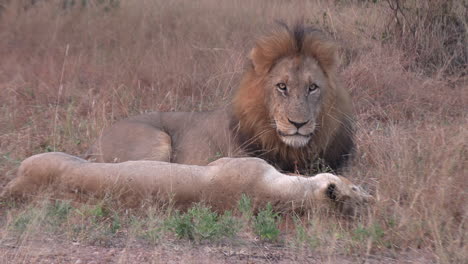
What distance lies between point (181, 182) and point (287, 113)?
103 cm

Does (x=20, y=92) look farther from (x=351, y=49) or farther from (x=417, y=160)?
(x=417, y=160)

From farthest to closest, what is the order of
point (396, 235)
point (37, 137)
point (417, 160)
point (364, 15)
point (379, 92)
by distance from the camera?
point (364, 15), point (379, 92), point (37, 137), point (417, 160), point (396, 235)

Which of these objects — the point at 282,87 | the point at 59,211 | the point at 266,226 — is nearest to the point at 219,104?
the point at 282,87

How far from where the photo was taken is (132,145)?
5.41 m

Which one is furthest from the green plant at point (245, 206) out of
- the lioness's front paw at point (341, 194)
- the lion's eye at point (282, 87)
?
the lion's eye at point (282, 87)

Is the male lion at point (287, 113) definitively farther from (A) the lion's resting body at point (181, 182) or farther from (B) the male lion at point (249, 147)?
(A) the lion's resting body at point (181, 182)

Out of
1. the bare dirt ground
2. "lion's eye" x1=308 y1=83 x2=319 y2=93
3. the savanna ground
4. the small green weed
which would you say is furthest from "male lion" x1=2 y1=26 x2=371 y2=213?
the bare dirt ground

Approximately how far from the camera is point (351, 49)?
25.6 feet

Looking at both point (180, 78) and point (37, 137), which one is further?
point (180, 78)

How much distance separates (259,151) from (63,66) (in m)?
3.46

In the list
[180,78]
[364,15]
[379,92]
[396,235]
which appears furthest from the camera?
[364,15]

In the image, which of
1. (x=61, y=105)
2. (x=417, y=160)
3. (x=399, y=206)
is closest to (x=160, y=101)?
(x=61, y=105)

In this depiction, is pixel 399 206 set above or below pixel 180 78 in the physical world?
above

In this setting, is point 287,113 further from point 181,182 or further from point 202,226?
point 202,226
